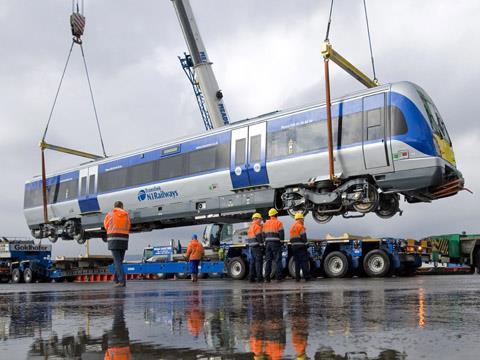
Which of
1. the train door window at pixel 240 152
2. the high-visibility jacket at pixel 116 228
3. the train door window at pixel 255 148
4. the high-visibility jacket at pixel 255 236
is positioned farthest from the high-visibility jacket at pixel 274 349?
the train door window at pixel 240 152

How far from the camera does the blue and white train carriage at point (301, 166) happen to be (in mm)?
12359

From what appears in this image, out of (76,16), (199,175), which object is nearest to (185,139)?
(199,175)

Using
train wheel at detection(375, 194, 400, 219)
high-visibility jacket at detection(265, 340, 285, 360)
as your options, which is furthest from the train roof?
high-visibility jacket at detection(265, 340, 285, 360)

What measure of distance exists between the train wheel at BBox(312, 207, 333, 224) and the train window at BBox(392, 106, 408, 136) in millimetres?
2999

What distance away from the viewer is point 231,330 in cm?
329

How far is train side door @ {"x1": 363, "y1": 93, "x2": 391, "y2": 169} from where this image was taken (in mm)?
12453

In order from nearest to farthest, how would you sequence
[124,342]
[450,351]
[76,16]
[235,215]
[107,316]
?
[450,351], [124,342], [107,316], [235,215], [76,16]

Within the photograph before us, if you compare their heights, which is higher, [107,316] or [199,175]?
[199,175]

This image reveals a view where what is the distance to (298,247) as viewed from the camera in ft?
40.1

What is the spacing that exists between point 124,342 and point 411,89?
10.9m

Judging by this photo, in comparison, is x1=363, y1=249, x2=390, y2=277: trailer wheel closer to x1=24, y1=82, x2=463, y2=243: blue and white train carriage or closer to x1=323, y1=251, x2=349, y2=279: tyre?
x1=323, y1=251, x2=349, y2=279: tyre

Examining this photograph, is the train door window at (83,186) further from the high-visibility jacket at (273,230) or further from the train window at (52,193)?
the high-visibility jacket at (273,230)

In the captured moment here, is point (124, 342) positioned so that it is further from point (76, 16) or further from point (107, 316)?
point (76, 16)

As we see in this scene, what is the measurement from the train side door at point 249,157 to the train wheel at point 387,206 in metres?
2.95
